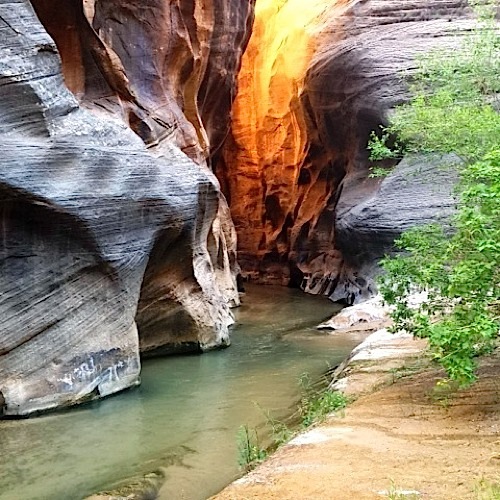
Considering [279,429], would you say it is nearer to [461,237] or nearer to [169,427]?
[169,427]

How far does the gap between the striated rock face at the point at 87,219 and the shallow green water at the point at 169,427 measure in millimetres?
639

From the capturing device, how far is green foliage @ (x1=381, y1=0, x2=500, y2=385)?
19.1 ft

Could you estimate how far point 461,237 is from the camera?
260 inches

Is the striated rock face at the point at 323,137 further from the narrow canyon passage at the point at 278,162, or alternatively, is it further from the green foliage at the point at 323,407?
the green foliage at the point at 323,407

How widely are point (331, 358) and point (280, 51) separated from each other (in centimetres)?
1967

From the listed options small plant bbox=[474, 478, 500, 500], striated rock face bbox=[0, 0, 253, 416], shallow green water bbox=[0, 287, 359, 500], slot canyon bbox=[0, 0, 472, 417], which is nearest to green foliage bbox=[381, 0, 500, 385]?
small plant bbox=[474, 478, 500, 500]

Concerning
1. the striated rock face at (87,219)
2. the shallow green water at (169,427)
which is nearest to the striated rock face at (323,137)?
the striated rock face at (87,219)

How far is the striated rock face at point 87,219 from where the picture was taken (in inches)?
377

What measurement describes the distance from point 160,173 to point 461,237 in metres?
6.63

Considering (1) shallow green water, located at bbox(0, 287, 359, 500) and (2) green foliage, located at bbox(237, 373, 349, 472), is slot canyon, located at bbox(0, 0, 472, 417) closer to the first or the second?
(1) shallow green water, located at bbox(0, 287, 359, 500)

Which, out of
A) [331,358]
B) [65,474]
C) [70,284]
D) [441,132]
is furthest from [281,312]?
[65,474]

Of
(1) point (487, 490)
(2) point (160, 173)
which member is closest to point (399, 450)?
(1) point (487, 490)

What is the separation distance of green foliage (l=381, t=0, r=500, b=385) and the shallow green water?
2609 mm

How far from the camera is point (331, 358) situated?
13.0 meters
